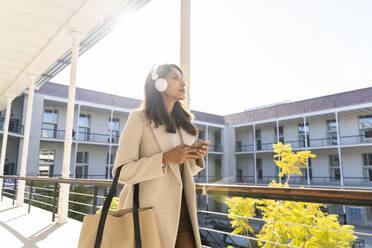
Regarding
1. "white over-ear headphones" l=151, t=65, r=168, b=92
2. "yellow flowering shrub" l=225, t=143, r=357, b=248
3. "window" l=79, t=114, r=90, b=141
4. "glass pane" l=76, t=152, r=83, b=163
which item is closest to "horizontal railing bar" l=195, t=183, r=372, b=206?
"white over-ear headphones" l=151, t=65, r=168, b=92

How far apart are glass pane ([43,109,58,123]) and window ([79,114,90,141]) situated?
45.2 inches

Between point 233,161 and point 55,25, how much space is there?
15.1m

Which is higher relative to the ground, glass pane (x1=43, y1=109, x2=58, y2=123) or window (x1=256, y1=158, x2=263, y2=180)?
glass pane (x1=43, y1=109, x2=58, y2=123)

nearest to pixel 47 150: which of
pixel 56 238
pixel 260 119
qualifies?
pixel 56 238

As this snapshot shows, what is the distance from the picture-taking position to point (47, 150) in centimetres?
1141

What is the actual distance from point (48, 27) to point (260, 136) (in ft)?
Result: 48.8

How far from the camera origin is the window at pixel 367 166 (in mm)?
11961

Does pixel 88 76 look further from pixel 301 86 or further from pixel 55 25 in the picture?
pixel 301 86

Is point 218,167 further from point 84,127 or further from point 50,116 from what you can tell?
point 50,116

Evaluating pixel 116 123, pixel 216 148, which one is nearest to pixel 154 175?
pixel 116 123

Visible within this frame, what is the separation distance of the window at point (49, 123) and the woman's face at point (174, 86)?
12.1m

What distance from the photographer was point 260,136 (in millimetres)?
16547

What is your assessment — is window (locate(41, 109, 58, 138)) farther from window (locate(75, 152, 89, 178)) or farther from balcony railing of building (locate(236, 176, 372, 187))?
balcony railing of building (locate(236, 176, 372, 187))

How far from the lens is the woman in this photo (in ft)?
2.41
